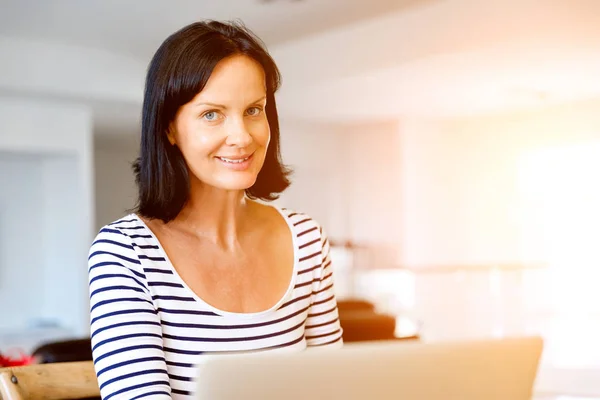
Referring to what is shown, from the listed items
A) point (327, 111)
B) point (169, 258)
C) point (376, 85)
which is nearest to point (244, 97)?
point (169, 258)

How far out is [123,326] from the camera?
2.93 ft

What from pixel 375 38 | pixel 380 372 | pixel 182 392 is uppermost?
pixel 375 38

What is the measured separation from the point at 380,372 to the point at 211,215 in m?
0.50

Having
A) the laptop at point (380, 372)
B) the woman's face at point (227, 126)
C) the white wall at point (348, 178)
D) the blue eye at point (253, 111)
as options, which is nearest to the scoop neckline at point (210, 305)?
the woman's face at point (227, 126)

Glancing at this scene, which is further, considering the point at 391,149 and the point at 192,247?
the point at 391,149

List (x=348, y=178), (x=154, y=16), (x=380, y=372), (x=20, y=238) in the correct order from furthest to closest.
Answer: (x=348, y=178), (x=20, y=238), (x=154, y=16), (x=380, y=372)

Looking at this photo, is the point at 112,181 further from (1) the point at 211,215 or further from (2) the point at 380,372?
(2) the point at 380,372

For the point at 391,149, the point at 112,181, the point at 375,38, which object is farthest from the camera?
the point at 391,149

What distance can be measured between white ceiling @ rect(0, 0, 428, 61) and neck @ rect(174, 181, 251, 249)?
3.46 metres

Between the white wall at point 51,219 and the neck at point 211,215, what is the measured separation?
4.88m

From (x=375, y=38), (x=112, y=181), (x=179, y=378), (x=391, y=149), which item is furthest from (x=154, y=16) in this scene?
(x=179, y=378)

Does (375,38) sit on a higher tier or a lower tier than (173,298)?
higher

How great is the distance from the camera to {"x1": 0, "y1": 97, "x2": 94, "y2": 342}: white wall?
5719 millimetres

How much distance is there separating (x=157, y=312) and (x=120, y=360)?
10cm
